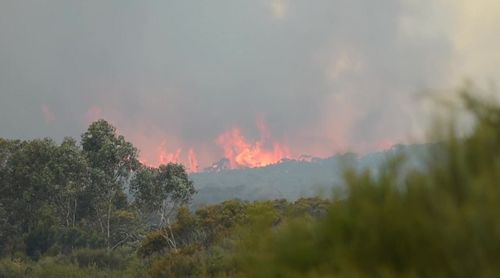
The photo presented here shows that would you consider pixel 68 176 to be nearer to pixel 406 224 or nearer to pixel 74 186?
pixel 74 186

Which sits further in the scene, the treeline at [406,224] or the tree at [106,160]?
the tree at [106,160]

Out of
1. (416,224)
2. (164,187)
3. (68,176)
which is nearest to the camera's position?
(416,224)

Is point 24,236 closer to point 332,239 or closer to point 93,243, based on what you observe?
point 93,243

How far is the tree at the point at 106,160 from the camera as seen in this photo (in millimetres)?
58812

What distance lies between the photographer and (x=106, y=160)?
59531 mm

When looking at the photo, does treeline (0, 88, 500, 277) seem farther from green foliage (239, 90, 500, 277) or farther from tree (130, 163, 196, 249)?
tree (130, 163, 196, 249)

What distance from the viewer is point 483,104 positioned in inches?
254

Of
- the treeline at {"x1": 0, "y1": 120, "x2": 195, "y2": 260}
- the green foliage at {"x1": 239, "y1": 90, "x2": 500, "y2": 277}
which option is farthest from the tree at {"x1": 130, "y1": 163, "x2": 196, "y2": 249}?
the green foliage at {"x1": 239, "y1": 90, "x2": 500, "y2": 277}

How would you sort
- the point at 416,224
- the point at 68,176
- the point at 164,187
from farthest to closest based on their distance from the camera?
the point at 68,176 → the point at 164,187 → the point at 416,224

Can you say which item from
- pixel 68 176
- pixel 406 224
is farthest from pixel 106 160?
pixel 406 224

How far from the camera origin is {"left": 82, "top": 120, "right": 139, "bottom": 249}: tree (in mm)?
58812

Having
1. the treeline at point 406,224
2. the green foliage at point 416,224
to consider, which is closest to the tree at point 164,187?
the treeline at point 406,224

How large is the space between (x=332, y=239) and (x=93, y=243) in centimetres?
5194

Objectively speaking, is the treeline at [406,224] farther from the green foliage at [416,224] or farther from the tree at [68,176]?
the tree at [68,176]
